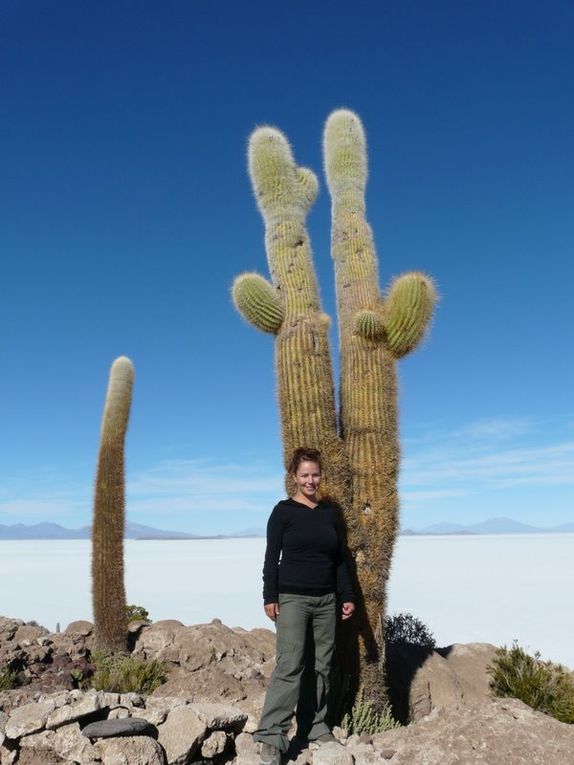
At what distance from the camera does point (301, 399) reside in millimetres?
7242

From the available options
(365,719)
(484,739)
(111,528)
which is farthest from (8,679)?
(484,739)

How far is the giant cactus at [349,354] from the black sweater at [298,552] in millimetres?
1850

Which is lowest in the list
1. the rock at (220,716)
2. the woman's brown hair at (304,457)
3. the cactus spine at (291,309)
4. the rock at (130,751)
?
the rock at (130,751)

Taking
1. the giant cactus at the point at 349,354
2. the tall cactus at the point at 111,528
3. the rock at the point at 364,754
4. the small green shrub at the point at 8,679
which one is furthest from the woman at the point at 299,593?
the tall cactus at the point at 111,528

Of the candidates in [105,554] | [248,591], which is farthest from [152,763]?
[248,591]

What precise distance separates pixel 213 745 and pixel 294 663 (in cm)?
88

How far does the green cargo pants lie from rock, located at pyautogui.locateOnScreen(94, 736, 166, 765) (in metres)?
0.74

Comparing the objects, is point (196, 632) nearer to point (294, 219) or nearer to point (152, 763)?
point (152, 763)

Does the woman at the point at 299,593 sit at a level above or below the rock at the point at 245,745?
above

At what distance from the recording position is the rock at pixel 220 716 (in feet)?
16.8

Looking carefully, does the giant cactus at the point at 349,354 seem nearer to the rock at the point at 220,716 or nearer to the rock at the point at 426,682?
the rock at the point at 426,682

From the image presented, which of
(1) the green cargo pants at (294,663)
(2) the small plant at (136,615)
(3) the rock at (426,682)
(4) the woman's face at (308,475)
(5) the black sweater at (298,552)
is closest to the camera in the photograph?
(1) the green cargo pants at (294,663)

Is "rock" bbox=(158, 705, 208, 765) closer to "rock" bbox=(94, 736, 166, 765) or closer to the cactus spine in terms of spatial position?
"rock" bbox=(94, 736, 166, 765)

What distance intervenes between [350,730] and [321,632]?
5.56 feet
